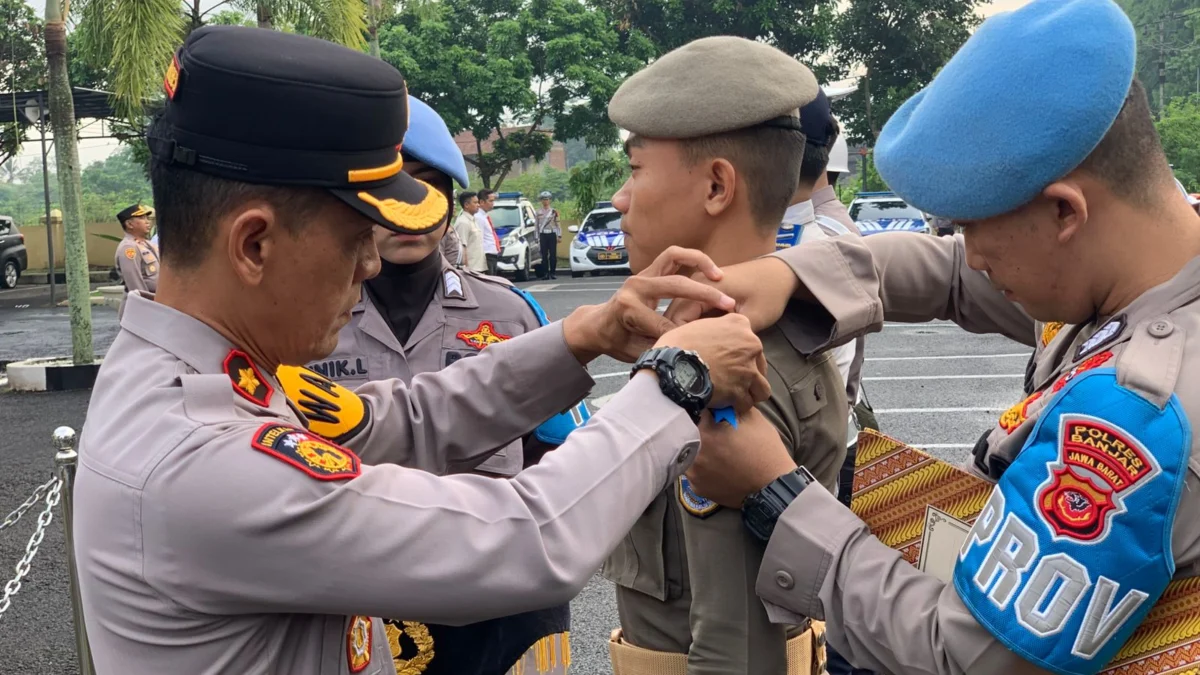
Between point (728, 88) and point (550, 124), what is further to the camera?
point (550, 124)

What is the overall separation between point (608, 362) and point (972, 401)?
13.1ft

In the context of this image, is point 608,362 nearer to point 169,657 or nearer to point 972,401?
point 972,401

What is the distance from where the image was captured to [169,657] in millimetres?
1440

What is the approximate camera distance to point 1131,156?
4.92ft

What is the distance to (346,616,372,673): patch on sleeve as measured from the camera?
162cm

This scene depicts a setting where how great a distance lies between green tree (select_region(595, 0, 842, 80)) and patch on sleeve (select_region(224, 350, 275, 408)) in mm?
30503

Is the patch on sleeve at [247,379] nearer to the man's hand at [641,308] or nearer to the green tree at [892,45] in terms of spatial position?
the man's hand at [641,308]

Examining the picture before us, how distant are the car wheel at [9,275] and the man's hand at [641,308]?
27.9m

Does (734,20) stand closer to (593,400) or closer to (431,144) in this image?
(593,400)

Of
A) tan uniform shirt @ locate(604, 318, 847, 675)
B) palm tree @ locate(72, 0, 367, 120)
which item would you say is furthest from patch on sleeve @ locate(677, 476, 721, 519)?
palm tree @ locate(72, 0, 367, 120)

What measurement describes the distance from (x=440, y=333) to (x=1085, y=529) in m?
2.04

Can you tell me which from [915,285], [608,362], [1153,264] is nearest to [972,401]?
[608,362]

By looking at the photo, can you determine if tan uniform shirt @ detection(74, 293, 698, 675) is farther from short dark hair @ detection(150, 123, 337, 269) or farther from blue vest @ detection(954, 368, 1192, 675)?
blue vest @ detection(954, 368, 1192, 675)

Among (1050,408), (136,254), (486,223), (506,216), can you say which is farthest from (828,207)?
(506,216)
